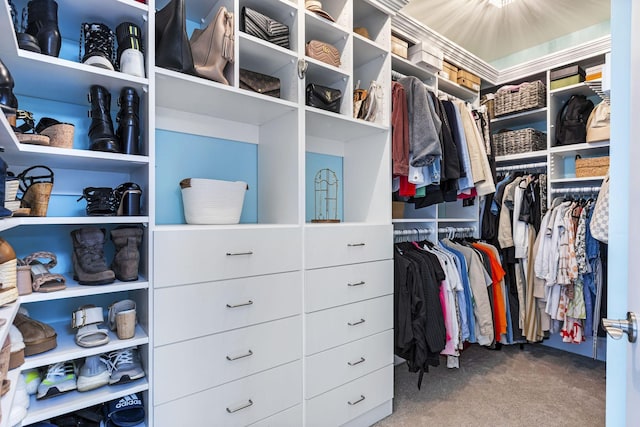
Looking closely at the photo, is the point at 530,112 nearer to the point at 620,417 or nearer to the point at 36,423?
the point at 620,417

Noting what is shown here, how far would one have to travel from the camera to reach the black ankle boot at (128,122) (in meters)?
→ 1.20

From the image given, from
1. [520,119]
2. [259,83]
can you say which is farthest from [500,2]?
[259,83]

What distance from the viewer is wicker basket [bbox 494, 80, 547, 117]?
273cm

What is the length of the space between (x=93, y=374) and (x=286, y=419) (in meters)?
0.80

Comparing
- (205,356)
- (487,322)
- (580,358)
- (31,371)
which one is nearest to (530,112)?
(487,322)

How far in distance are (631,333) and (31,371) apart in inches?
63.5

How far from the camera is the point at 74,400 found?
108 centimetres

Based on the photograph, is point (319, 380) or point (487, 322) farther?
point (487, 322)

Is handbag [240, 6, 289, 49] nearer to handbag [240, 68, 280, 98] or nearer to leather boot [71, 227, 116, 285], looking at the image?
handbag [240, 68, 280, 98]

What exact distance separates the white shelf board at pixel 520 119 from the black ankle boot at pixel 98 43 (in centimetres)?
295

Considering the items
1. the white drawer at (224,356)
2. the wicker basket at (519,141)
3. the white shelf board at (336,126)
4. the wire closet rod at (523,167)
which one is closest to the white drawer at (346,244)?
the white drawer at (224,356)

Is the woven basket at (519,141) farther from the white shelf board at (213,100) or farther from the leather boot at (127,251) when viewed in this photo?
the leather boot at (127,251)

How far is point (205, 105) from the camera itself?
158 cm

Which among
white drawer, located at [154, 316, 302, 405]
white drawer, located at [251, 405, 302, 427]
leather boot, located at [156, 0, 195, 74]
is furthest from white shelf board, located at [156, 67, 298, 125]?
white drawer, located at [251, 405, 302, 427]
